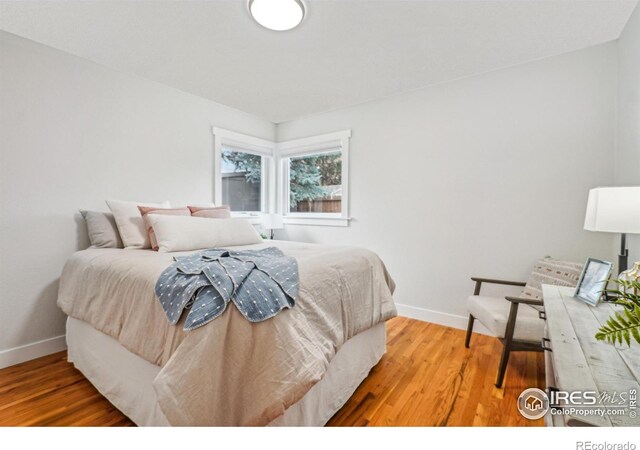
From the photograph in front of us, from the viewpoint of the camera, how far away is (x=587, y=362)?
85cm

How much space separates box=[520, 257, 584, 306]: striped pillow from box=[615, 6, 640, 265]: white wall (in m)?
0.31

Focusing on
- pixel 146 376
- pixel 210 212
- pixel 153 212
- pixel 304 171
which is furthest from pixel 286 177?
pixel 146 376

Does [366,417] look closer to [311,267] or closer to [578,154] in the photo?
[311,267]

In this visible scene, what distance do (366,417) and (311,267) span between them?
842mm

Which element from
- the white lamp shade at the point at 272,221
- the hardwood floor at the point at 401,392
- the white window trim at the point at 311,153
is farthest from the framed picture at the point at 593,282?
the white lamp shade at the point at 272,221

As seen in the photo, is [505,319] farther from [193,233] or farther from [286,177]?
[286,177]

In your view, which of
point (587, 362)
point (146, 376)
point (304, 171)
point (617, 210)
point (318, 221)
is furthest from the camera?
point (304, 171)

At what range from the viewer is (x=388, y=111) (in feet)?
10.8

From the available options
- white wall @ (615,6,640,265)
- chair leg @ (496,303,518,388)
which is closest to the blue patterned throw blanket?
chair leg @ (496,303,518,388)

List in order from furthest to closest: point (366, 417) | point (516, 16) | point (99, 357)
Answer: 1. point (516, 16)
2. point (99, 357)
3. point (366, 417)

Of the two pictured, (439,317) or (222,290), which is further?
(439,317)

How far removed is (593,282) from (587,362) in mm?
841
